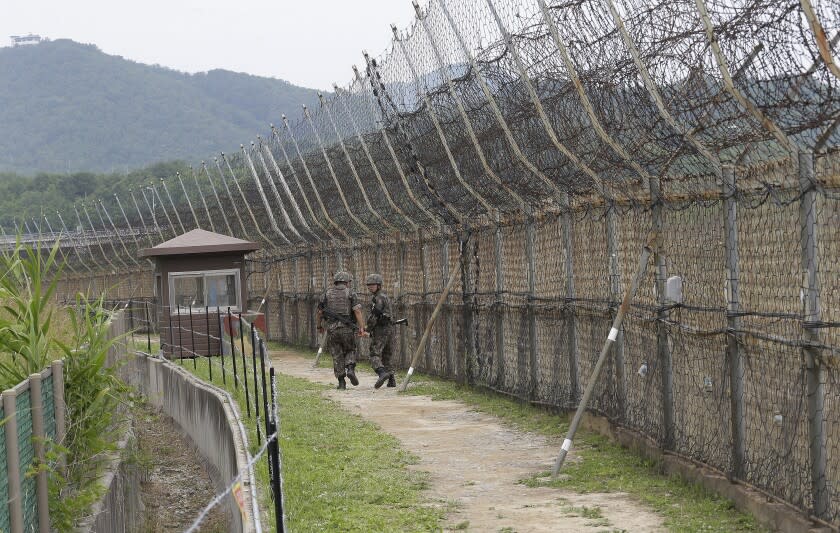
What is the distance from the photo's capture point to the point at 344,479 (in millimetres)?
9953

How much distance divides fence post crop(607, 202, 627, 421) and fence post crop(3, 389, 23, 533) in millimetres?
5423

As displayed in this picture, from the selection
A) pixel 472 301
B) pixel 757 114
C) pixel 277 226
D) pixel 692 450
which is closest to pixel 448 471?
pixel 692 450

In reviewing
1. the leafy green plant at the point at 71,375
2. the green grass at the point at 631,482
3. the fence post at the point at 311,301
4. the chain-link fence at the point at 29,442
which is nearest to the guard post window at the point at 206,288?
the fence post at the point at 311,301

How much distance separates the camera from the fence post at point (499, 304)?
1503 cm

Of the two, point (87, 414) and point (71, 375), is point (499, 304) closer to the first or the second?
point (71, 375)

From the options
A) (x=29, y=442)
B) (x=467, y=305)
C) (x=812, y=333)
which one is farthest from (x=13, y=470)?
(x=467, y=305)

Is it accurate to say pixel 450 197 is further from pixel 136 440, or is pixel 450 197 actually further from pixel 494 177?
pixel 136 440

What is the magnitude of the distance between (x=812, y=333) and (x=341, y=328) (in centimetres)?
1072

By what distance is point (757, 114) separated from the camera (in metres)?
7.55

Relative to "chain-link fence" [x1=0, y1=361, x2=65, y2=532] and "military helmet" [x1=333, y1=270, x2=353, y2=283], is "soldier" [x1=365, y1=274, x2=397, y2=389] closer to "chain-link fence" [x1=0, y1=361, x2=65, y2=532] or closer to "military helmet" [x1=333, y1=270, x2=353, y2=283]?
"military helmet" [x1=333, y1=270, x2=353, y2=283]

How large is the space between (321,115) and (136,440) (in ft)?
45.6

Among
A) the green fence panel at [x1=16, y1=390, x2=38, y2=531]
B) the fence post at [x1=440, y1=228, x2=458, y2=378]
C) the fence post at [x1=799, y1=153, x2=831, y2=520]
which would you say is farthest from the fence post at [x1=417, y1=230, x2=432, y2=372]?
the fence post at [x1=799, y1=153, x2=831, y2=520]

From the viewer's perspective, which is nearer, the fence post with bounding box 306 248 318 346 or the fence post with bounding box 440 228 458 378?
the fence post with bounding box 440 228 458 378

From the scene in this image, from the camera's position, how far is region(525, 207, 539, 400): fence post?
540 inches
